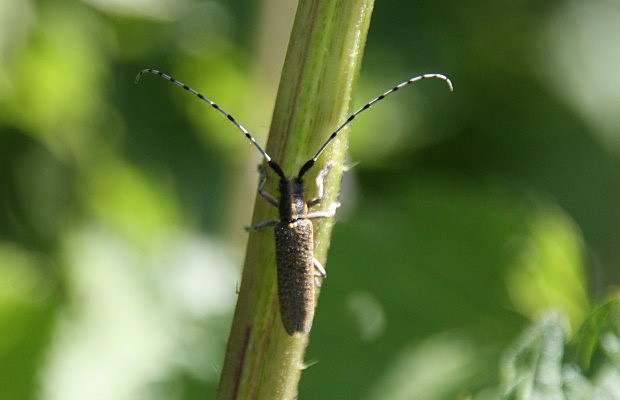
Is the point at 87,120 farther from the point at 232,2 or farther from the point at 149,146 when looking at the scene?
the point at 232,2

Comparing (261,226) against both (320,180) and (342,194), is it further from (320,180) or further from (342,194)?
(342,194)

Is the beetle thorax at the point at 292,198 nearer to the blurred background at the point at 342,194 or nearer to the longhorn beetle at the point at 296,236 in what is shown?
the longhorn beetle at the point at 296,236

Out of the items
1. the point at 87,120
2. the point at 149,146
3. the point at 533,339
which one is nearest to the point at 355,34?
the point at 533,339

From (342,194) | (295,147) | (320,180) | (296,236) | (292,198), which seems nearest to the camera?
(295,147)

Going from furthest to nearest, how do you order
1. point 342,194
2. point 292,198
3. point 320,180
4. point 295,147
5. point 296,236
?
point 342,194, point 296,236, point 292,198, point 320,180, point 295,147

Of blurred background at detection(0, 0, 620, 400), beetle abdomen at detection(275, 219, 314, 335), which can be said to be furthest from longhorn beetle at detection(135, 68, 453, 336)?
blurred background at detection(0, 0, 620, 400)

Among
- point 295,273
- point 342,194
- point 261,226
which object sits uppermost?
point 342,194

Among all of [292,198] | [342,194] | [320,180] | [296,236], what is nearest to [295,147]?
[320,180]
